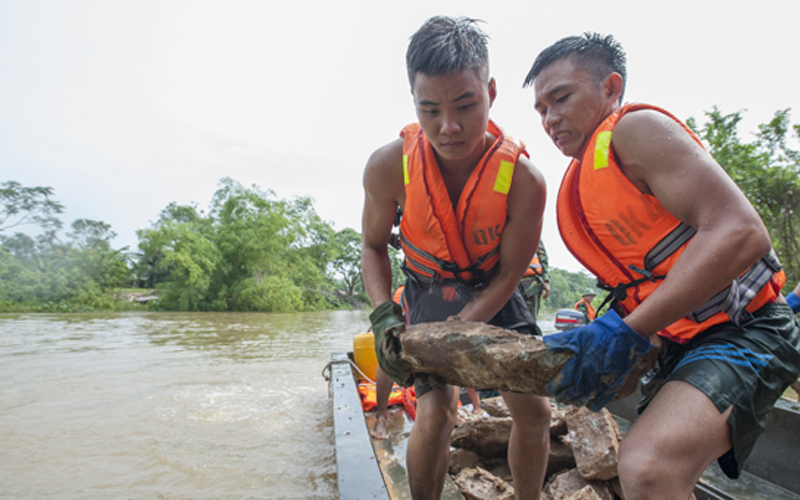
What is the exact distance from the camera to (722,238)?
1176 mm

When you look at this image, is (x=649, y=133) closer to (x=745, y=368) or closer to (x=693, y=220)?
(x=693, y=220)

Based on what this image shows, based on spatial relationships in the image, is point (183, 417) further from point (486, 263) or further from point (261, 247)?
point (261, 247)

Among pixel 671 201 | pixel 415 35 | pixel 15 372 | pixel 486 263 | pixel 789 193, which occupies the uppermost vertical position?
pixel 789 193

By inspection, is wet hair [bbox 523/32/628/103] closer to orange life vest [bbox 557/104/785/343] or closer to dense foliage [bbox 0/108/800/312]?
orange life vest [bbox 557/104/785/343]

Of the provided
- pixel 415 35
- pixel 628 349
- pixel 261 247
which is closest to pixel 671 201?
pixel 628 349

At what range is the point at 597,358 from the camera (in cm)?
124

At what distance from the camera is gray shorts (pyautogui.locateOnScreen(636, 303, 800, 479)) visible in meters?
1.25

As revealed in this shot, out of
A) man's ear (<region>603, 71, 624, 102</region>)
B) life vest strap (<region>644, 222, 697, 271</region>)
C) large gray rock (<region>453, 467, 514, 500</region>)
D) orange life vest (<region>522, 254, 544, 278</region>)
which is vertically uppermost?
man's ear (<region>603, 71, 624, 102</region>)

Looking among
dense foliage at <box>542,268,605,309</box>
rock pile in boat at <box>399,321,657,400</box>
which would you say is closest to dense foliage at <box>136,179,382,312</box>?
dense foliage at <box>542,268,605,309</box>

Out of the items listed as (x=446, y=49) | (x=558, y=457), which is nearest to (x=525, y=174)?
(x=446, y=49)

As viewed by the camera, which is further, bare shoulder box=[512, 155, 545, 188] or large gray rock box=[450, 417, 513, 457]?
large gray rock box=[450, 417, 513, 457]

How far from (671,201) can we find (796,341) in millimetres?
654

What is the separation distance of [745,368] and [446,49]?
1470 mm

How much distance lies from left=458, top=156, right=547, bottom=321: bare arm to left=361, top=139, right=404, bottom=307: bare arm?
0.46m
